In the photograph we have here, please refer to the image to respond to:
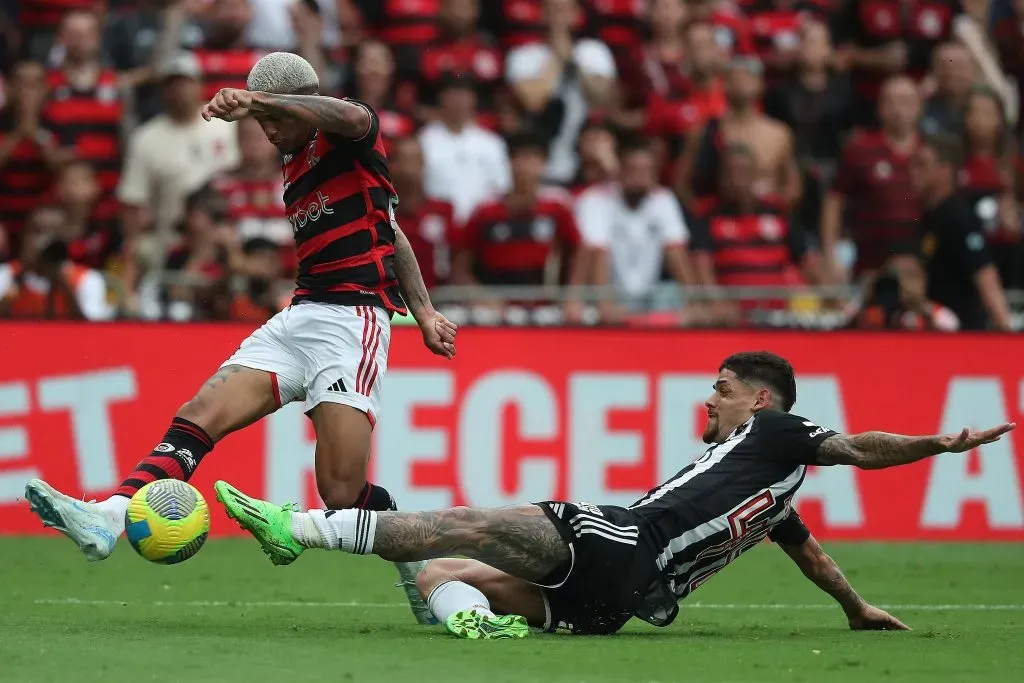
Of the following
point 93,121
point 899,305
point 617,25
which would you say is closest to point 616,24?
point 617,25

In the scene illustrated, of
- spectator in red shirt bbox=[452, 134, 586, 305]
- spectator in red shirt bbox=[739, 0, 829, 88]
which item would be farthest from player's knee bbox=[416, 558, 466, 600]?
spectator in red shirt bbox=[739, 0, 829, 88]

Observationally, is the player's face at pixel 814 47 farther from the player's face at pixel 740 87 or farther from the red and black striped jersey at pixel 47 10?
the red and black striped jersey at pixel 47 10

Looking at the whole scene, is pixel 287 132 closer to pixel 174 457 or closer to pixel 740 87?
pixel 174 457

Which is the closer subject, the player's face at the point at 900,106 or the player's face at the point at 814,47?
the player's face at the point at 900,106

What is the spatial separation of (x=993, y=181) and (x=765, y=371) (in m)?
9.03

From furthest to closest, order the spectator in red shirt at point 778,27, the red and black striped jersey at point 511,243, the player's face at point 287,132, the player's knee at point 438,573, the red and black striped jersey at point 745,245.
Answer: the spectator in red shirt at point 778,27, the red and black striped jersey at point 745,245, the red and black striped jersey at point 511,243, the player's face at point 287,132, the player's knee at point 438,573

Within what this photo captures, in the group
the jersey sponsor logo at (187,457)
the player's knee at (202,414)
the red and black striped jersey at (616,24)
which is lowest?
the jersey sponsor logo at (187,457)

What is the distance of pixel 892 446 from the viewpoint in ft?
22.7

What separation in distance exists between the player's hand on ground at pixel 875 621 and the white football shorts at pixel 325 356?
8.20ft

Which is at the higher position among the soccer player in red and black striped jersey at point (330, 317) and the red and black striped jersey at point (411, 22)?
the red and black striped jersey at point (411, 22)

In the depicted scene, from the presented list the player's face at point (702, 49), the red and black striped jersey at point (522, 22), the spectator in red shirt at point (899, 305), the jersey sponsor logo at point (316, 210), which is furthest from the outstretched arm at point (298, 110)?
the red and black striped jersey at point (522, 22)

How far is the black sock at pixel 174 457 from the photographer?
7.40m

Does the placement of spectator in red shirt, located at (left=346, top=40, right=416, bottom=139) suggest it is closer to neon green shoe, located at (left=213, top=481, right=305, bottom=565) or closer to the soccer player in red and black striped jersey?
the soccer player in red and black striped jersey

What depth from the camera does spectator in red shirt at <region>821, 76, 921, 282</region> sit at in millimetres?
15367
